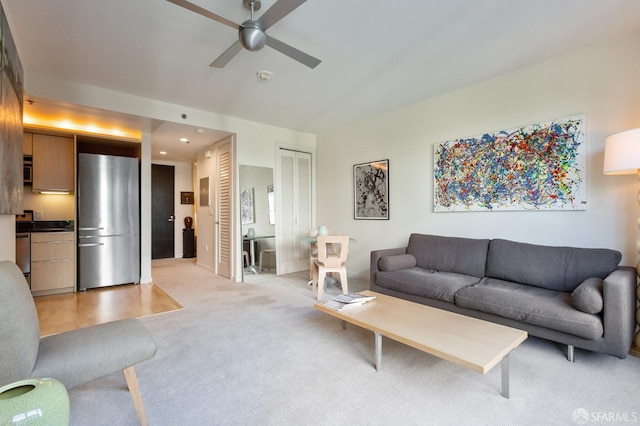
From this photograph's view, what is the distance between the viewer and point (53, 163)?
408 cm

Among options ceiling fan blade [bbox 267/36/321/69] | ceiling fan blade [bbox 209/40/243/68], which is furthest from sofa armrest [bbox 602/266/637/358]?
ceiling fan blade [bbox 209/40/243/68]

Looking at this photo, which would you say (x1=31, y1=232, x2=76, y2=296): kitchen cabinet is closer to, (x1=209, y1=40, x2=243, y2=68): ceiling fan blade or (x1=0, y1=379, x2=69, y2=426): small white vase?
(x1=209, y1=40, x2=243, y2=68): ceiling fan blade

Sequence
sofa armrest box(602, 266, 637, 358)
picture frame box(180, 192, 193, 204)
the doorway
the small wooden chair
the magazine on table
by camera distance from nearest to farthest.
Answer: sofa armrest box(602, 266, 637, 358), the magazine on table, the small wooden chair, the doorway, picture frame box(180, 192, 193, 204)

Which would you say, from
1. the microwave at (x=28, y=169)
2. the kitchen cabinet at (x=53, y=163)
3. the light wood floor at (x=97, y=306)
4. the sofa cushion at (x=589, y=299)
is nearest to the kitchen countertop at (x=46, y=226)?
the kitchen cabinet at (x=53, y=163)

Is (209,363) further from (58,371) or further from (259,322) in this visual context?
(58,371)

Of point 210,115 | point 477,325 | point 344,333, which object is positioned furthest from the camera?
point 210,115

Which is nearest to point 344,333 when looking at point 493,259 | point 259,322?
point 259,322

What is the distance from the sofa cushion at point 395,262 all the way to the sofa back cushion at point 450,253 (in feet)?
0.47

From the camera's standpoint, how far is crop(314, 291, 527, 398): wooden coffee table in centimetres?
154

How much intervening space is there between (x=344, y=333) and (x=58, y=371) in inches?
74.4

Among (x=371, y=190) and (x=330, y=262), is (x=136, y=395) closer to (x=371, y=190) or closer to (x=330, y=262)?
(x=330, y=262)

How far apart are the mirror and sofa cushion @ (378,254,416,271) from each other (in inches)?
89.0

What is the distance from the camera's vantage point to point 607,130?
2584 millimetres

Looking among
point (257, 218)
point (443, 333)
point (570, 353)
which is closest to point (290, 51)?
point (443, 333)
